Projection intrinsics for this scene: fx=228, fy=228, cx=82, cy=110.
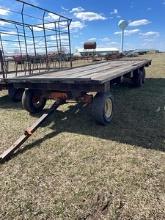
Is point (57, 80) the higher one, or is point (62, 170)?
point (57, 80)

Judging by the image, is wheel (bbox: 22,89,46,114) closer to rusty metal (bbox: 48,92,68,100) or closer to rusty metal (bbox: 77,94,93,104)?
rusty metal (bbox: 48,92,68,100)

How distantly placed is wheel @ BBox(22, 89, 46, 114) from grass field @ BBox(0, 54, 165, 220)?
0.36 m

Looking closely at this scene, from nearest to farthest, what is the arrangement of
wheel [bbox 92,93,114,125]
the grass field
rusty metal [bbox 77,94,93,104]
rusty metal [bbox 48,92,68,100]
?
the grass field → wheel [bbox 92,93,114,125] → rusty metal [bbox 77,94,93,104] → rusty metal [bbox 48,92,68,100]

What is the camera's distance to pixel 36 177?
3275 millimetres

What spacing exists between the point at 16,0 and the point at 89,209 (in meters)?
7.09

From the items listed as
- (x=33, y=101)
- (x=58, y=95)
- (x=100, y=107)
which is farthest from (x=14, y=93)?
(x=100, y=107)

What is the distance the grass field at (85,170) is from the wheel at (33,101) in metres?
0.36

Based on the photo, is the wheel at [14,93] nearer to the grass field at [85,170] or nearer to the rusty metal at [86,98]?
the grass field at [85,170]

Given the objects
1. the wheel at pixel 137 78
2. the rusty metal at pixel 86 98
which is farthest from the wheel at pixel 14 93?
the wheel at pixel 137 78

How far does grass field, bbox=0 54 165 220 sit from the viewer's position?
2629 mm

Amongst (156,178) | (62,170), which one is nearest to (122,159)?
(156,178)

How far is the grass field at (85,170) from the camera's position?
8.63 ft

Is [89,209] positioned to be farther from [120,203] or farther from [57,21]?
[57,21]

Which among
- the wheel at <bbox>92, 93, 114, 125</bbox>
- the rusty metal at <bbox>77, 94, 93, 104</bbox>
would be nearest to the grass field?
the wheel at <bbox>92, 93, 114, 125</bbox>
